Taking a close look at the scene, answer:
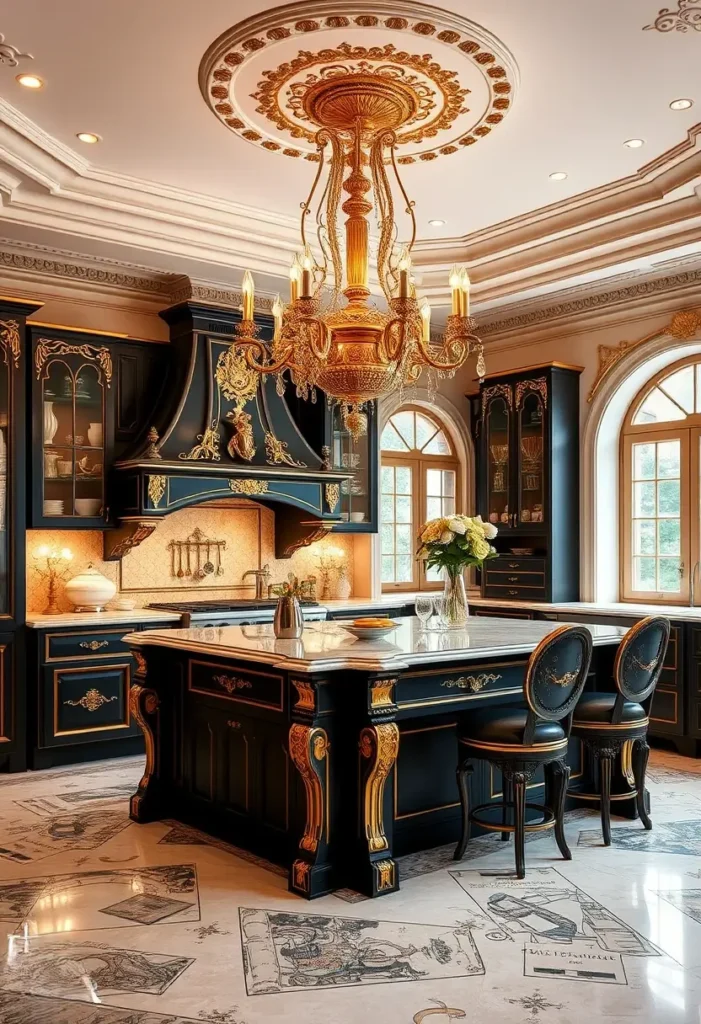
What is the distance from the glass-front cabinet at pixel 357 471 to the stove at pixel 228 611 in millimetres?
923

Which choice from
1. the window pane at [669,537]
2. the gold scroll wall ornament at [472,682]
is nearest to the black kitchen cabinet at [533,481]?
the window pane at [669,537]

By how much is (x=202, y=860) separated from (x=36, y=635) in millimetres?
2196

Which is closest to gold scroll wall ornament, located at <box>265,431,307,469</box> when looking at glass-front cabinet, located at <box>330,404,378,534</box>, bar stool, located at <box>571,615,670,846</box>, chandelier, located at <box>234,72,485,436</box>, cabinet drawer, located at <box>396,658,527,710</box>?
glass-front cabinet, located at <box>330,404,378,534</box>

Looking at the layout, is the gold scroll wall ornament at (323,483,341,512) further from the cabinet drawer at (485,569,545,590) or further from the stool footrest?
the stool footrest

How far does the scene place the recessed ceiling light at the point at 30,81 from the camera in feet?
13.7

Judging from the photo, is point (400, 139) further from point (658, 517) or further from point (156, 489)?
point (658, 517)

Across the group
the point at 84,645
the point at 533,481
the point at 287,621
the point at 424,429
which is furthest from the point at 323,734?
the point at 424,429

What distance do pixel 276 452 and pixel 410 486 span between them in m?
1.77

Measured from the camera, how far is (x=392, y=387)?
4445 mm

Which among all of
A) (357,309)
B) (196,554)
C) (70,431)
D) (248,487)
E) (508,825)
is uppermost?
(357,309)

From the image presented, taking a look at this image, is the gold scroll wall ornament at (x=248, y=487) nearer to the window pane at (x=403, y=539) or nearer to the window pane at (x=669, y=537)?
the window pane at (x=403, y=539)

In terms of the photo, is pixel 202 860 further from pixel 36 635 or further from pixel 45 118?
pixel 45 118

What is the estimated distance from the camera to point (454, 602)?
15.9 feet

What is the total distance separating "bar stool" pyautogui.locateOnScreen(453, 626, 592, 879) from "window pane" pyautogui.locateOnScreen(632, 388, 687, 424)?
3.61 meters
